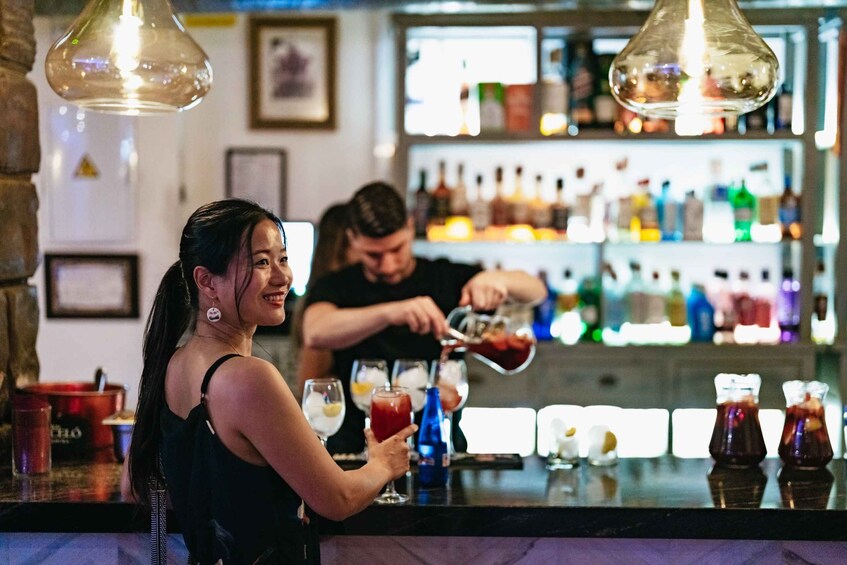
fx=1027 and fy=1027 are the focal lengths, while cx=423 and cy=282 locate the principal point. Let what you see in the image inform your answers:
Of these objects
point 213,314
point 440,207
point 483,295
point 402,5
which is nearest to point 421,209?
point 440,207

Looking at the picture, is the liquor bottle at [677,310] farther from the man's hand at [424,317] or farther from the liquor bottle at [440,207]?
the man's hand at [424,317]

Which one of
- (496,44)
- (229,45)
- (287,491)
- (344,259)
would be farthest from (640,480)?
(229,45)

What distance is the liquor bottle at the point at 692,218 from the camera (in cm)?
436

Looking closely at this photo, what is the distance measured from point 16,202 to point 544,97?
2501 millimetres

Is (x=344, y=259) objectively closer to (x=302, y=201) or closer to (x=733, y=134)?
(x=302, y=201)

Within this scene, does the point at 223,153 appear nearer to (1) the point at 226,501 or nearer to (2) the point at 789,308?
(2) the point at 789,308

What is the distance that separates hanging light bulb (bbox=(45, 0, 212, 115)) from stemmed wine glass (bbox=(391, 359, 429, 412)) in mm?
766

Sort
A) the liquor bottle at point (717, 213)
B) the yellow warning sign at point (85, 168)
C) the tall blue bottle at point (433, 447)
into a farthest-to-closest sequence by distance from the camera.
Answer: the yellow warning sign at point (85, 168) < the liquor bottle at point (717, 213) < the tall blue bottle at point (433, 447)

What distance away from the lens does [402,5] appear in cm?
373

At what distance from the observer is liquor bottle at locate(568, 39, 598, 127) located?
14.4ft

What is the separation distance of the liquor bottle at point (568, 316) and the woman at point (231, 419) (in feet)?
8.75

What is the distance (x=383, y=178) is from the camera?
15.6 ft

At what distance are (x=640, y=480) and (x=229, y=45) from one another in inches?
127

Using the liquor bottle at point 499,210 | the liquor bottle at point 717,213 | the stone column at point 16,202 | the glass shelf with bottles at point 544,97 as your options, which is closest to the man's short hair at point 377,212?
the stone column at point 16,202
